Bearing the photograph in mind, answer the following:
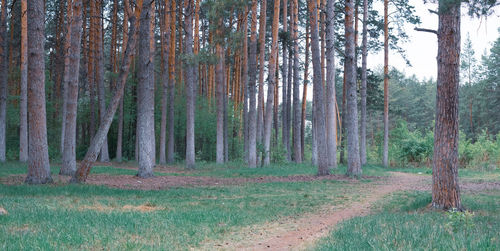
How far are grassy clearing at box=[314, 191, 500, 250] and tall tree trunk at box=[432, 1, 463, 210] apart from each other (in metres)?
0.63

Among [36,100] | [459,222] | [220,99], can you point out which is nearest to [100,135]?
[36,100]

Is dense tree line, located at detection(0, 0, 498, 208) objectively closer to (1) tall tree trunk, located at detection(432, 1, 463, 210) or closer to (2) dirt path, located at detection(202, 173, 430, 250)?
(1) tall tree trunk, located at detection(432, 1, 463, 210)

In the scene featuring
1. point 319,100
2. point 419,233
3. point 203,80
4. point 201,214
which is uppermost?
point 203,80

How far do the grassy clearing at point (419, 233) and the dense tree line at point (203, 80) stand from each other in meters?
1.60

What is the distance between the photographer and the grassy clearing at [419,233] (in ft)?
16.4

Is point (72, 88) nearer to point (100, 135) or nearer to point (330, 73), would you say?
point (100, 135)

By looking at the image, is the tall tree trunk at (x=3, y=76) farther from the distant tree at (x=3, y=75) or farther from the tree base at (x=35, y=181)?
the tree base at (x=35, y=181)

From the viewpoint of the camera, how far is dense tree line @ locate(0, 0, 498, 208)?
12.0 m

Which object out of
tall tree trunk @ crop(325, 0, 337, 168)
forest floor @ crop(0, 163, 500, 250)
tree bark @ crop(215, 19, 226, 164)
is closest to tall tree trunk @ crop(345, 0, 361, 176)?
tall tree trunk @ crop(325, 0, 337, 168)

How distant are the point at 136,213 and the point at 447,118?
6443mm

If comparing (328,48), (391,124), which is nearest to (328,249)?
(328,48)

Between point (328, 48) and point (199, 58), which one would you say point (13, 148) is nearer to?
point (199, 58)

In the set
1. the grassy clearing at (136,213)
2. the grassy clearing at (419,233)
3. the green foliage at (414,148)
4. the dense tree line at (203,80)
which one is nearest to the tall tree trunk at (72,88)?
the dense tree line at (203,80)

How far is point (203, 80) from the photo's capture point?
39.5 metres
